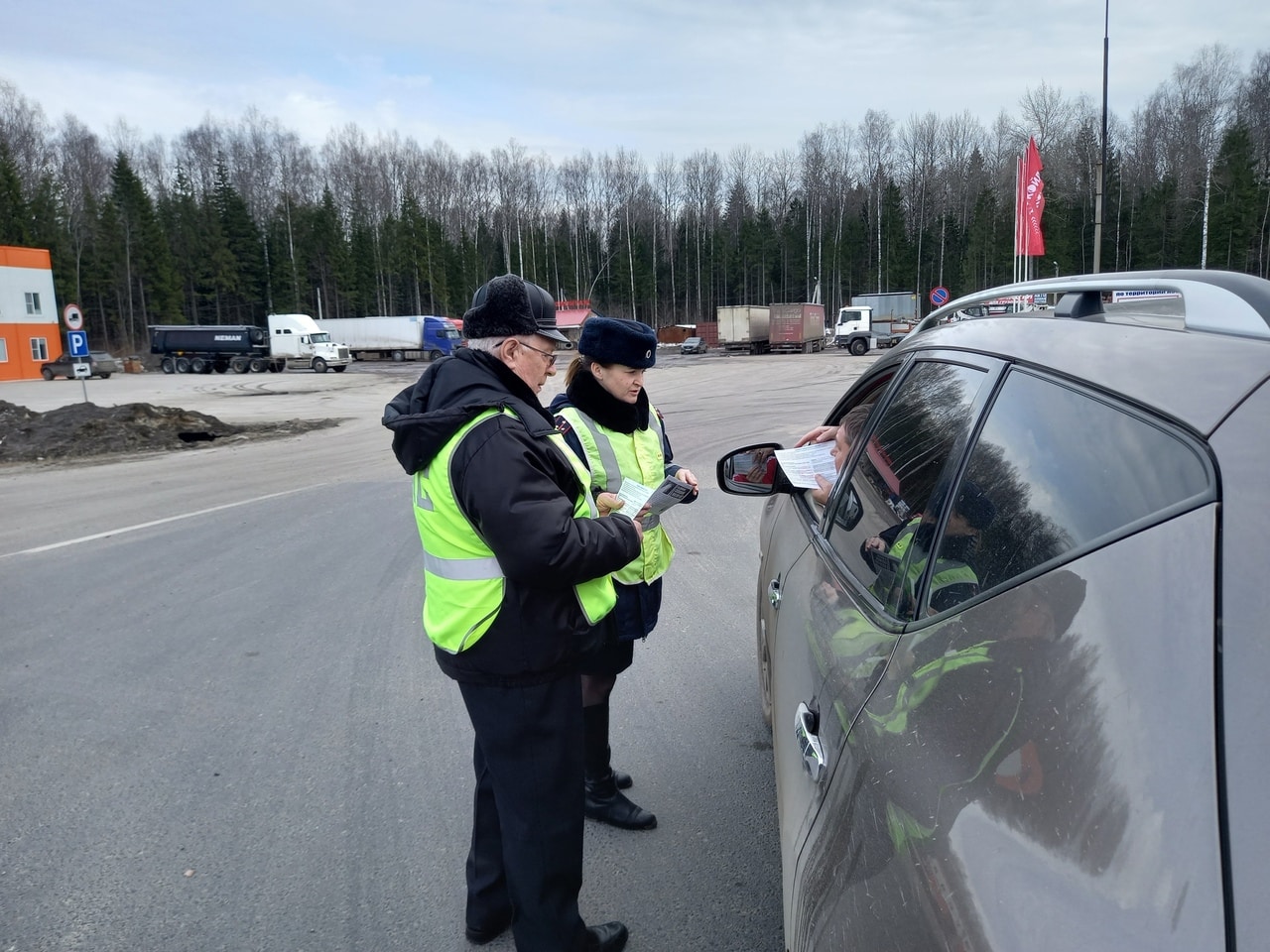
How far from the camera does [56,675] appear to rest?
16.0 feet

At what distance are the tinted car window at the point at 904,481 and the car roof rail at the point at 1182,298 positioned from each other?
23cm

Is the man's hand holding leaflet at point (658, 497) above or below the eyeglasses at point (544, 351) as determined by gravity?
below

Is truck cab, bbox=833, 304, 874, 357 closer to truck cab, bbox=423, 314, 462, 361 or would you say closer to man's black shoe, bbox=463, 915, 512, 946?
truck cab, bbox=423, 314, 462, 361

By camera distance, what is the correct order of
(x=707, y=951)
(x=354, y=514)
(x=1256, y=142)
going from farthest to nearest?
(x=1256, y=142)
(x=354, y=514)
(x=707, y=951)

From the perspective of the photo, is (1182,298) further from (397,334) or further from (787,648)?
(397,334)

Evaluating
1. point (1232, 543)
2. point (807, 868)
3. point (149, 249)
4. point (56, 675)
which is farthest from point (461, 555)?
point (149, 249)

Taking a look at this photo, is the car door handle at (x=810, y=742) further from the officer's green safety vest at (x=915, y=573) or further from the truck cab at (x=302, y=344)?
the truck cab at (x=302, y=344)

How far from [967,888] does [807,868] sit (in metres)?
0.65

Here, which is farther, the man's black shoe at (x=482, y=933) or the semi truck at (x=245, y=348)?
the semi truck at (x=245, y=348)

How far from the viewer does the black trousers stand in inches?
91.0

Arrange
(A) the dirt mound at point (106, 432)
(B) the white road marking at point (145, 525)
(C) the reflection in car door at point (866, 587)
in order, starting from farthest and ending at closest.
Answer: (A) the dirt mound at point (106, 432), (B) the white road marking at point (145, 525), (C) the reflection in car door at point (866, 587)

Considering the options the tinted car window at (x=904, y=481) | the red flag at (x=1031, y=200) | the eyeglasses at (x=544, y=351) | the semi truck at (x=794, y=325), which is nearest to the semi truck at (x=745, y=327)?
the semi truck at (x=794, y=325)

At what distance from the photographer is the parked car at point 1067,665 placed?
Result: 0.89m

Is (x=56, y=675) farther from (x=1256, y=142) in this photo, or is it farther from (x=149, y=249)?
(x=149, y=249)
